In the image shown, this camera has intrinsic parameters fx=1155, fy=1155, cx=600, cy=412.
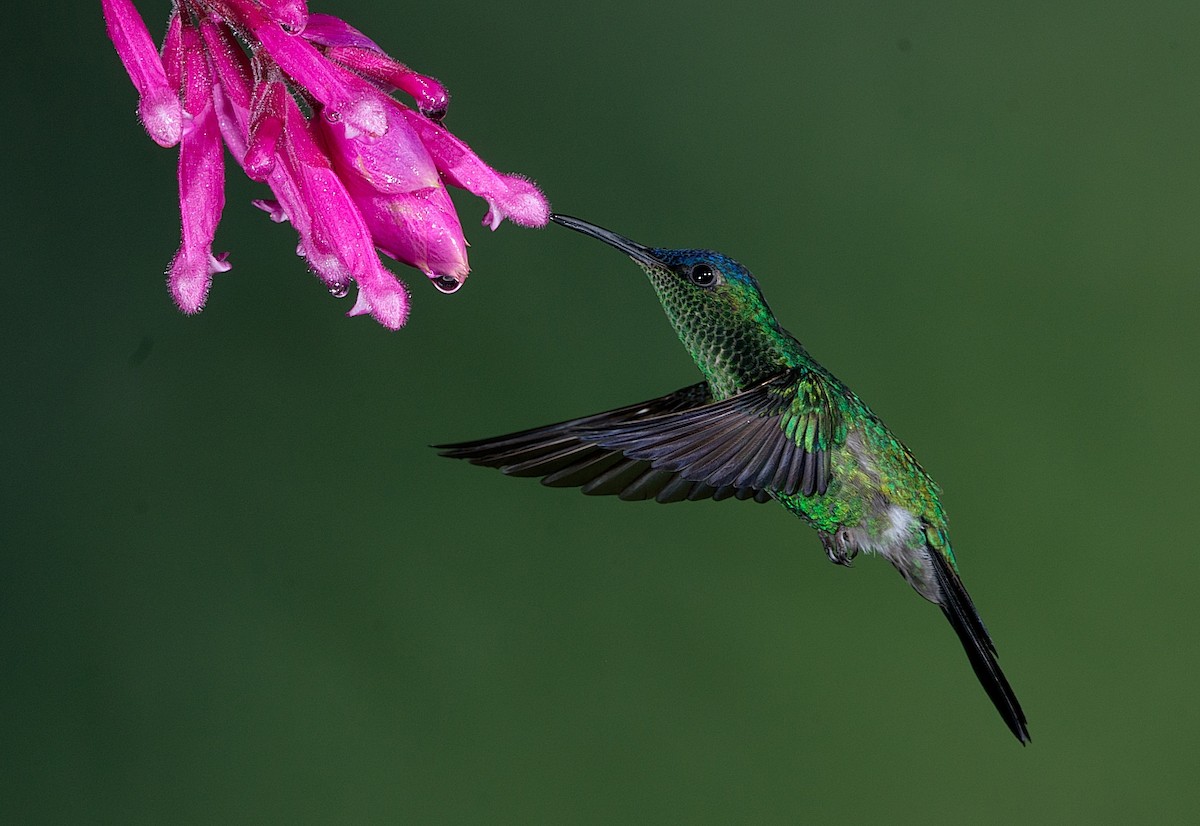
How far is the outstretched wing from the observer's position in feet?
2.53

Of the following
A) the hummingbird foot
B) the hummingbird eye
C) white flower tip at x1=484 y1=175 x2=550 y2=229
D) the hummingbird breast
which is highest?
white flower tip at x1=484 y1=175 x2=550 y2=229

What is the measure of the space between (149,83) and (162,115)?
0.02 metres

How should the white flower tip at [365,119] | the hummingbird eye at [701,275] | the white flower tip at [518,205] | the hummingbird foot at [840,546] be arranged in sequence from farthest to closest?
the hummingbird foot at [840,546]
the hummingbird eye at [701,275]
the white flower tip at [518,205]
the white flower tip at [365,119]

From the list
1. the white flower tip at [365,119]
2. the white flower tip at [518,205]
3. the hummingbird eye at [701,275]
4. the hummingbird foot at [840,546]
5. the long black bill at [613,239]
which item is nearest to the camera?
the white flower tip at [365,119]

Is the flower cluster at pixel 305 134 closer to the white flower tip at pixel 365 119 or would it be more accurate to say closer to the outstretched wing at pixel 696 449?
the white flower tip at pixel 365 119

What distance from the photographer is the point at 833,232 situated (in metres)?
1.93

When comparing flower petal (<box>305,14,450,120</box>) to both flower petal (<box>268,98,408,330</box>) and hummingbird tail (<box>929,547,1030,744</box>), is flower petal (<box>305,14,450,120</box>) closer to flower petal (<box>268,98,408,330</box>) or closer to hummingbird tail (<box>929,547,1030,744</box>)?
flower petal (<box>268,98,408,330</box>)

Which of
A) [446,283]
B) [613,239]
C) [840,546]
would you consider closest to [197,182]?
[446,283]

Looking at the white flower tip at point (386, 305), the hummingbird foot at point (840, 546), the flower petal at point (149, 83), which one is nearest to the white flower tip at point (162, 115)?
the flower petal at point (149, 83)

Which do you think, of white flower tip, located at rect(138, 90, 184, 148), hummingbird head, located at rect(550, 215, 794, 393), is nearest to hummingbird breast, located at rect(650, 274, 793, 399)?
hummingbird head, located at rect(550, 215, 794, 393)

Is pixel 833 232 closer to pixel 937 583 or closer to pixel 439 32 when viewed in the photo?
pixel 439 32

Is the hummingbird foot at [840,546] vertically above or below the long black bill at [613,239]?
below

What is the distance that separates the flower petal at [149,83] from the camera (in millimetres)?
598

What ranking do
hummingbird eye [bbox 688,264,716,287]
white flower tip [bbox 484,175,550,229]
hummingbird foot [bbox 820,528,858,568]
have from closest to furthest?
white flower tip [bbox 484,175,550,229] → hummingbird eye [bbox 688,264,716,287] → hummingbird foot [bbox 820,528,858,568]
